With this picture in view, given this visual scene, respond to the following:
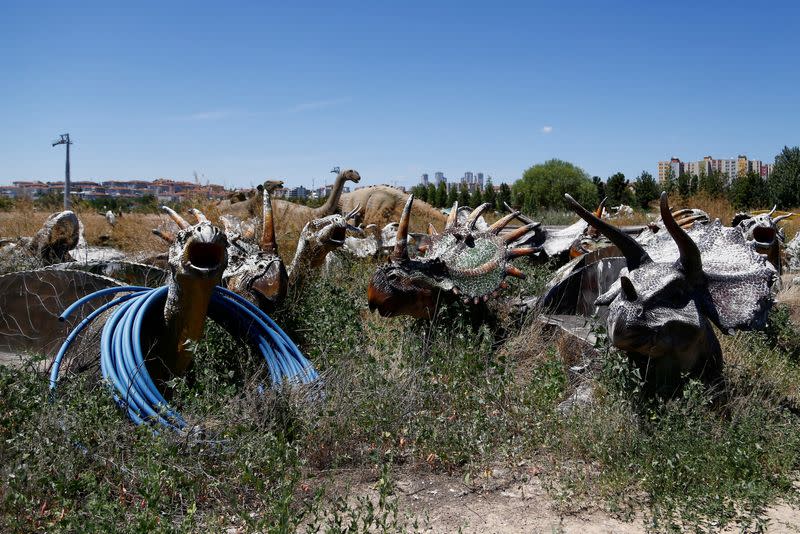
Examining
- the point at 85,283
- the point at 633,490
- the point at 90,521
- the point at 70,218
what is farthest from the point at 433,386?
the point at 70,218

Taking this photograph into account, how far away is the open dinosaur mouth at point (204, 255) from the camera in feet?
13.6

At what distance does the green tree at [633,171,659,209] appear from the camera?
2978 cm

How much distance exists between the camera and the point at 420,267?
18.2 feet

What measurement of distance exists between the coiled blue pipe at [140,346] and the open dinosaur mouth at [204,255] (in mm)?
662

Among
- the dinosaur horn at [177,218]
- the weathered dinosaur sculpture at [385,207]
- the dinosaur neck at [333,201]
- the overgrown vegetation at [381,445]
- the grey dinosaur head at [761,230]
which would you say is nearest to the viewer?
the overgrown vegetation at [381,445]

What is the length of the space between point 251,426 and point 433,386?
131cm

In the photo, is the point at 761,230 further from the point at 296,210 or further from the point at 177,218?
the point at 296,210

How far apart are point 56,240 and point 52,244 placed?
0.07 metres

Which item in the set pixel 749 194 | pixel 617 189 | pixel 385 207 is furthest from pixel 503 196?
pixel 385 207

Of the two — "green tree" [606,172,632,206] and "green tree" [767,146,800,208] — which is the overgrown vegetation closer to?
"green tree" [767,146,800,208]

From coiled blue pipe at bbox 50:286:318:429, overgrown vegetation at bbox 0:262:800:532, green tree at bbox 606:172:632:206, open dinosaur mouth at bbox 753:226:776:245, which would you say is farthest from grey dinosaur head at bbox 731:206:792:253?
green tree at bbox 606:172:632:206

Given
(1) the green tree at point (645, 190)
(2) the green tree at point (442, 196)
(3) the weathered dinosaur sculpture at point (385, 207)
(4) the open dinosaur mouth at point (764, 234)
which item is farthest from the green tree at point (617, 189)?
(4) the open dinosaur mouth at point (764, 234)

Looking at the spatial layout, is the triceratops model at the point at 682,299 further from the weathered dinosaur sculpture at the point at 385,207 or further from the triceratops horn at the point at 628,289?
the weathered dinosaur sculpture at the point at 385,207

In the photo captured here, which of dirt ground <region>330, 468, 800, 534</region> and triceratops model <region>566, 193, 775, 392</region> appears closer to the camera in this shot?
dirt ground <region>330, 468, 800, 534</region>
